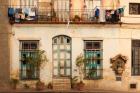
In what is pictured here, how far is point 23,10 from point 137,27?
693 centimetres

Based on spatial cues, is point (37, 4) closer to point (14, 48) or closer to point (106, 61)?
point (14, 48)

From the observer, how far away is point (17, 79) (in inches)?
1214

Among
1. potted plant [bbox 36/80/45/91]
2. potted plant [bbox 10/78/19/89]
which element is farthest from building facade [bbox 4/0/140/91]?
potted plant [bbox 36/80/45/91]

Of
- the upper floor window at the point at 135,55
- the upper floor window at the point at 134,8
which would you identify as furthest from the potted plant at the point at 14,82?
the upper floor window at the point at 134,8

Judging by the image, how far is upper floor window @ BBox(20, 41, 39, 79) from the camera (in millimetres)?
31188

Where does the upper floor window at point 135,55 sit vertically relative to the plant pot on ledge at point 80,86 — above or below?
above

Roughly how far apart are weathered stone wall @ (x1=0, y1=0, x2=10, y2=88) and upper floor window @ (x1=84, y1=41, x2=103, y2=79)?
183 inches

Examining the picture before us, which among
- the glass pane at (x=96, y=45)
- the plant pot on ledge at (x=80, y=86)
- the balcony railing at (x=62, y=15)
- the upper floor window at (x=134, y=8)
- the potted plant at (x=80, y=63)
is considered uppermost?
the upper floor window at (x=134, y=8)

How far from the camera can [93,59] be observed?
3169 centimetres

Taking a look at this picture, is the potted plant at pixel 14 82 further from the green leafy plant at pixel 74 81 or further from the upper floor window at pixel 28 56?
the green leafy plant at pixel 74 81

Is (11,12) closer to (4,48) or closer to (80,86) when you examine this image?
(4,48)

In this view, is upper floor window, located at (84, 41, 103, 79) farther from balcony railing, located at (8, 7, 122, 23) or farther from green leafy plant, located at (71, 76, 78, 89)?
balcony railing, located at (8, 7, 122, 23)

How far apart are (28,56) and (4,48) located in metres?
1.48

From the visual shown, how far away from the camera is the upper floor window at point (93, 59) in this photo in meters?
31.5
